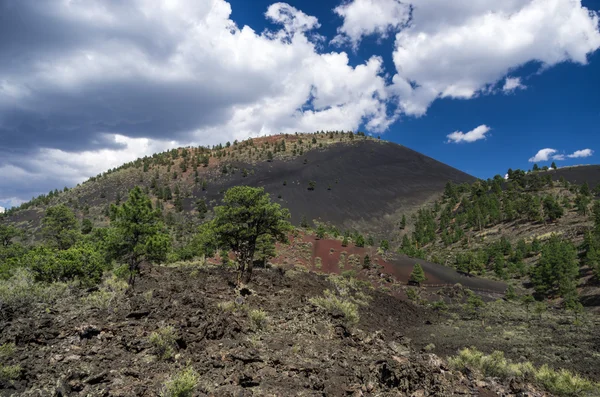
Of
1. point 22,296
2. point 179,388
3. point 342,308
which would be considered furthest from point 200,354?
point 342,308

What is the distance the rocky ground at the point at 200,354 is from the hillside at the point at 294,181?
2844 inches

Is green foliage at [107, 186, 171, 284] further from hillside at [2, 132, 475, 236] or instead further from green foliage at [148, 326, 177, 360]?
hillside at [2, 132, 475, 236]

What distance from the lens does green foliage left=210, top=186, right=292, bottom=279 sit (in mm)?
24688

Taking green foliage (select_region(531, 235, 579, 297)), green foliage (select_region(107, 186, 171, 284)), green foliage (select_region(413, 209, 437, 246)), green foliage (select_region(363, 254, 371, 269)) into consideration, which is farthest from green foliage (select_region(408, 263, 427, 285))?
green foliage (select_region(413, 209, 437, 246))

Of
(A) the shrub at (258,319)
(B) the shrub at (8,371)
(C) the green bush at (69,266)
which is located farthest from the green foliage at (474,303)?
(B) the shrub at (8,371)

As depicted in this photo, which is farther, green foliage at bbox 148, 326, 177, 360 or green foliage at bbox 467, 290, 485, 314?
green foliage at bbox 467, 290, 485, 314

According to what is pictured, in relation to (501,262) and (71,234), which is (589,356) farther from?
(71,234)

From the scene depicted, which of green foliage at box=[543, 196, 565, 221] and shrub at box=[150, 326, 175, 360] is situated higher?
green foliage at box=[543, 196, 565, 221]

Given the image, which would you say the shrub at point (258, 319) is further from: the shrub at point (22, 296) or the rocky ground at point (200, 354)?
the shrub at point (22, 296)

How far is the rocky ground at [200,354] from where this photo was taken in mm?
9156

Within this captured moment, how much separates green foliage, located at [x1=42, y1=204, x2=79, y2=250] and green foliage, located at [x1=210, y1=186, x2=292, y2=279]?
1063 inches

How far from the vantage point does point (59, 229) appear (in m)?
41.5

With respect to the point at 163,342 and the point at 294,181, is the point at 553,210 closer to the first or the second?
the point at 294,181

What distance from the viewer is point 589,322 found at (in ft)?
95.9
